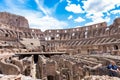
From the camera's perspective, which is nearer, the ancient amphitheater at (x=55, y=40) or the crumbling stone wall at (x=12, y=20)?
the ancient amphitheater at (x=55, y=40)

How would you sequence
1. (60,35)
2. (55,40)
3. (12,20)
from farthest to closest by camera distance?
(12,20)
(60,35)
(55,40)

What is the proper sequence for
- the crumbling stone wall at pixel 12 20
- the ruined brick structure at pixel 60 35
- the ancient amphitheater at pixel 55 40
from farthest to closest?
1. the crumbling stone wall at pixel 12 20
2. the ruined brick structure at pixel 60 35
3. the ancient amphitheater at pixel 55 40

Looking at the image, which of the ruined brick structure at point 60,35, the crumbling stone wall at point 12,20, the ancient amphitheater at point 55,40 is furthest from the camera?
the crumbling stone wall at point 12,20

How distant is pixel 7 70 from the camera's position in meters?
13.3

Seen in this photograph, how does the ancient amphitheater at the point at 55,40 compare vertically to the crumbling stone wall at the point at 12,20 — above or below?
below

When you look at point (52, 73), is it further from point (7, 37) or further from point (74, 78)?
point (7, 37)

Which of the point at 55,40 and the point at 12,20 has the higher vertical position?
the point at 12,20

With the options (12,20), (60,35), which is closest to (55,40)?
(60,35)

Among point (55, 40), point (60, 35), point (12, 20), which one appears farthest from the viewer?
point (12, 20)

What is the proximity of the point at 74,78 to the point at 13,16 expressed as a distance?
5910cm

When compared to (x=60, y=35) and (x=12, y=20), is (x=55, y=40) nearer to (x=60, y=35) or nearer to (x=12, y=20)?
(x=60, y=35)

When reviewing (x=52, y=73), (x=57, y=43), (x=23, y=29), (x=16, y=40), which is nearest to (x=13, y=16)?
(x=23, y=29)

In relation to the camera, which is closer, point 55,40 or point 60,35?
point 55,40

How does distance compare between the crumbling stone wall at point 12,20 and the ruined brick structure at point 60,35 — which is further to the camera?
the crumbling stone wall at point 12,20
